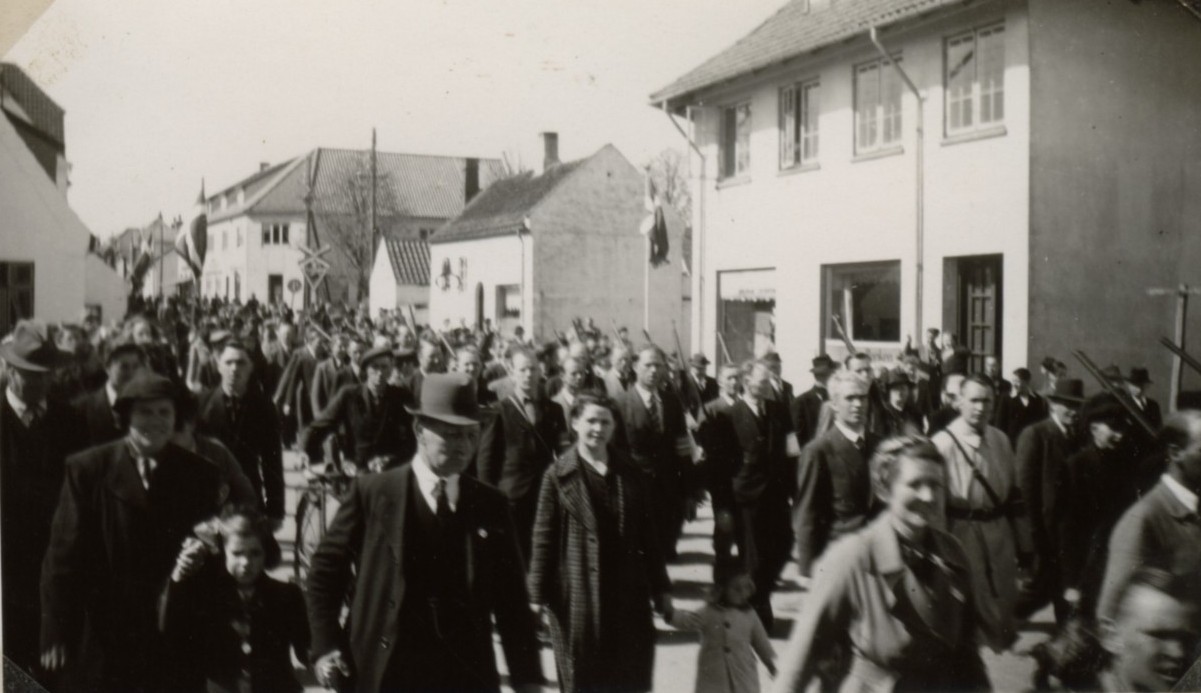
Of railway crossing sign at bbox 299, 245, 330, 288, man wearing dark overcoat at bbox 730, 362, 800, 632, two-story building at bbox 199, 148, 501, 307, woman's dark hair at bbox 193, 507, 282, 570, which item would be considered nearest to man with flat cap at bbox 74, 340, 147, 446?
woman's dark hair at bbox 193, 507, 282, 570

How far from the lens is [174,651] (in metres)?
3.91

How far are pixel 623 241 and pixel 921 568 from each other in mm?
5780

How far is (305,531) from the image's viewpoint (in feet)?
19.0

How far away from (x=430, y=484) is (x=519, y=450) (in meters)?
2.36

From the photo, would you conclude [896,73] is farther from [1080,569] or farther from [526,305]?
[526,305]

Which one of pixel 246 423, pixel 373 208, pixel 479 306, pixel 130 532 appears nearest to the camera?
pixel 130 532

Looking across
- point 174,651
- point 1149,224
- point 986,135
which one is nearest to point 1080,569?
point 1149,224

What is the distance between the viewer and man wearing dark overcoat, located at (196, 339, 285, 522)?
16.4 feet

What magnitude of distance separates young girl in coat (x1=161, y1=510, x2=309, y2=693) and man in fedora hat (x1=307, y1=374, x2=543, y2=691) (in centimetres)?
45

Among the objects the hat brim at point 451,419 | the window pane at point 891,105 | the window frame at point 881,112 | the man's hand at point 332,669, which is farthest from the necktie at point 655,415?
the man's hand at point 332,669

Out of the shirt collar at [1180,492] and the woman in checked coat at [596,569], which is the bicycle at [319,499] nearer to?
the woman in checked coat at [596,569]

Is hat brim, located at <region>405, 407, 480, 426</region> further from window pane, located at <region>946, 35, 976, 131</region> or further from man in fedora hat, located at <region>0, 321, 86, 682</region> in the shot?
window pane, located at <region>946, 35, 976, 131</region>

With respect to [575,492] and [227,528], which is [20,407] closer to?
[227,528]

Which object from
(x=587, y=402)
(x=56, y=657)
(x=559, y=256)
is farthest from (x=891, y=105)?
(x=56, y=657)
